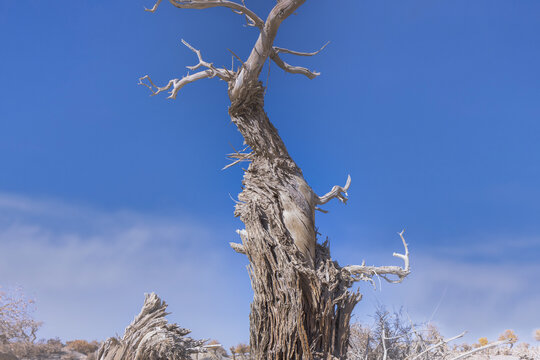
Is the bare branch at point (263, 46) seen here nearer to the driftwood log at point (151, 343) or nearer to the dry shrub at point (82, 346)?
the driftwood log at point (151, 343)

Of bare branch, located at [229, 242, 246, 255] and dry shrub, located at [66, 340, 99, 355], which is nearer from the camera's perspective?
bare branch, located at [229, 242, 246, 255]

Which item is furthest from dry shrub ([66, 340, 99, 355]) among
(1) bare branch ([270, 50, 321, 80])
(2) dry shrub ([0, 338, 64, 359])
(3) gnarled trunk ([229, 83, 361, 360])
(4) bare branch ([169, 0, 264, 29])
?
(4) bare branch ([169, 0, 264, 29])

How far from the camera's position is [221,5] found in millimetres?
6172

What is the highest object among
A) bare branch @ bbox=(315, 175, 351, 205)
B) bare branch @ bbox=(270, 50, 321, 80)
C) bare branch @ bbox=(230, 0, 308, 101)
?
bare branch @ bbox=(270, 50, 321, 80)

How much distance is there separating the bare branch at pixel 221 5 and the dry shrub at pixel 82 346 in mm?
18824

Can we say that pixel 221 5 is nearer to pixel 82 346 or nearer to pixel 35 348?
pixel 35 348

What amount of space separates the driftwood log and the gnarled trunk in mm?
2164

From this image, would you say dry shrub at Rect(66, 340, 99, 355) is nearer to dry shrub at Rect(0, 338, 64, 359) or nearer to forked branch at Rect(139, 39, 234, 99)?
dry shrub at Rect(0, 338, 64, 359)

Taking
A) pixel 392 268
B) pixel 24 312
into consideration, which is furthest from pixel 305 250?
pixel 24 312

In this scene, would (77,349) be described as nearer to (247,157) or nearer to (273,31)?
(247,157)

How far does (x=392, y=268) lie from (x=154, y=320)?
172 inches

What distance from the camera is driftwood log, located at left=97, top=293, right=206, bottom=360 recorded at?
656cm

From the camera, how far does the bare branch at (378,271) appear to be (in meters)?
5.98

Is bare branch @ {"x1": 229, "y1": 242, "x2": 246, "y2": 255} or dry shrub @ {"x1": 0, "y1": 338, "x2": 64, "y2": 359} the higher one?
bare branch @ {"x1": 229, "y1": 242, "x2": 246, "y2": 255}
